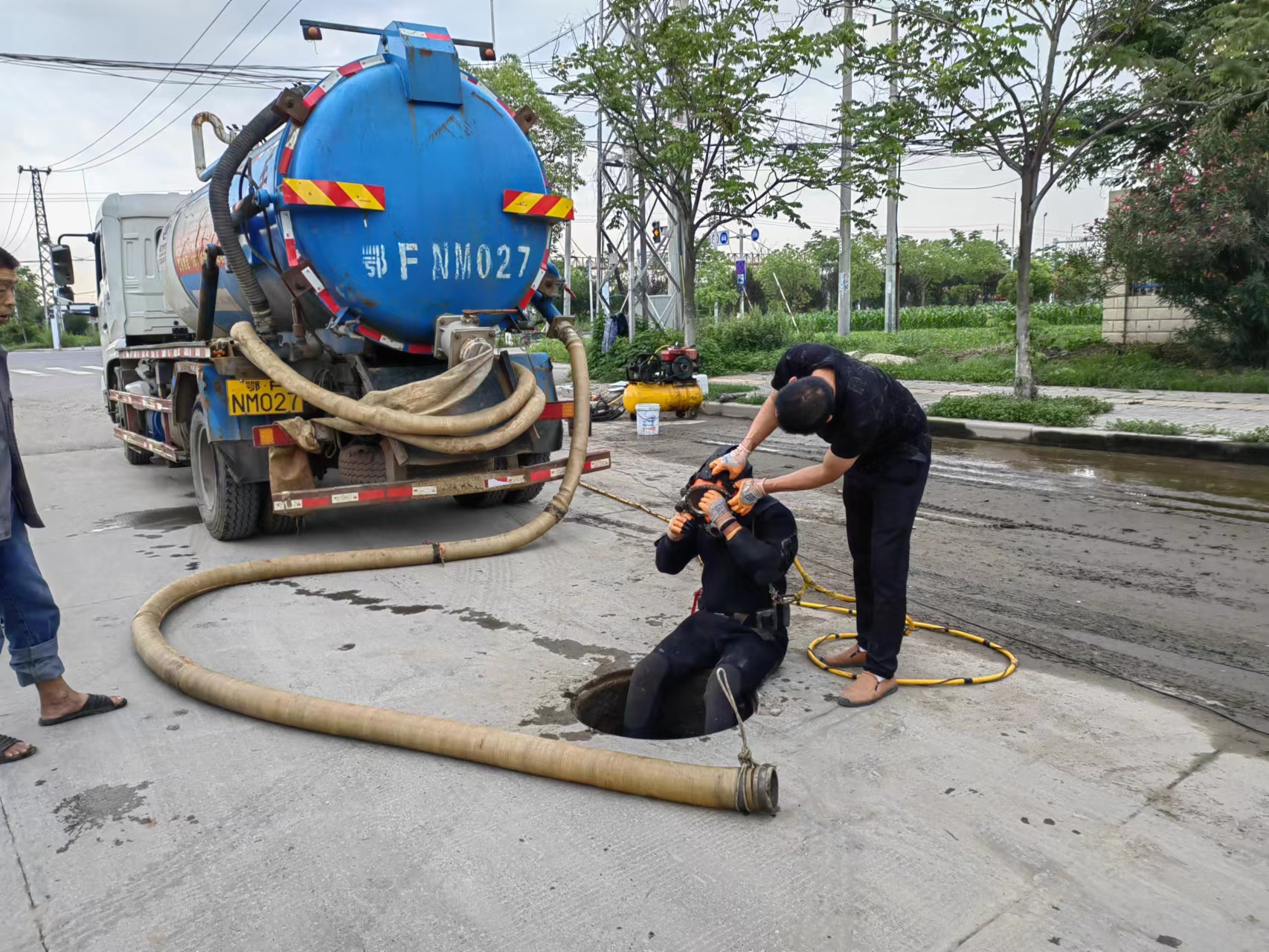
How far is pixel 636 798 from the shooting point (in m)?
3.07

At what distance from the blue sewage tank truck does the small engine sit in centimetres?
709

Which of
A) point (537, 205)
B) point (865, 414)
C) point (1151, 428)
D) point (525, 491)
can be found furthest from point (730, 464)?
point (1151, 428)

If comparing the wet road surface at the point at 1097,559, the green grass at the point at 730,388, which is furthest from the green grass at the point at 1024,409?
the green grass at the point at 730,388

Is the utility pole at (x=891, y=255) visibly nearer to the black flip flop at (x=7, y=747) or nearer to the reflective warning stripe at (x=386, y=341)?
the reflective warning stripe at (x=386, y=341)

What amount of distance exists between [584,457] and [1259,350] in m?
11.5

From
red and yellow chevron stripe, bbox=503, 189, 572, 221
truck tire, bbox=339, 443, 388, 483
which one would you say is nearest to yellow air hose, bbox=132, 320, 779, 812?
truck tire, bbox=339, 443, 388, 483

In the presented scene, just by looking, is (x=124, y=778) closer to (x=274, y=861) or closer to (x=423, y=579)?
(x=274, y=861)

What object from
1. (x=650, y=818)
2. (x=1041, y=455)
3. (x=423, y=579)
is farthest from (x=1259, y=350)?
(x=650, y=818)

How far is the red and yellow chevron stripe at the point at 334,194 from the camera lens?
576 cm

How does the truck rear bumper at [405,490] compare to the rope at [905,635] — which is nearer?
the rope at [905,635]

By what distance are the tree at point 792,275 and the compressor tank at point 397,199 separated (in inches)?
2416

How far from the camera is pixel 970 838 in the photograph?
9.16ft

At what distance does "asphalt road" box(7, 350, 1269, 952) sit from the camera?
8.07 feet

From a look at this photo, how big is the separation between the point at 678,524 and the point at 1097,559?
3.43 m
